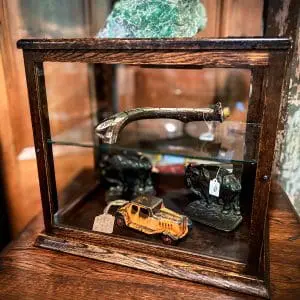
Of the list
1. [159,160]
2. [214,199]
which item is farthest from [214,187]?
[159,160]

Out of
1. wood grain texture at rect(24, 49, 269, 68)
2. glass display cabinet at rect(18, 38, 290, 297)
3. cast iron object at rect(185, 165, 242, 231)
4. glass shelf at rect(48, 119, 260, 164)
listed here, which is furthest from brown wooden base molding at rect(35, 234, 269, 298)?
wood grain texture at rect(24, 49, 269, 68)

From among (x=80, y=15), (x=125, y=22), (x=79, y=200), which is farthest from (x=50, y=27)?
(x=79, y=200)

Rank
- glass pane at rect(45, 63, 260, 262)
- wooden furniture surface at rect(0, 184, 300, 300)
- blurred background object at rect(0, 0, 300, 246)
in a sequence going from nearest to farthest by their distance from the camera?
wooden furniture surface at rect(0, 184, 300, 300) → glass pane at rect(45, 63, 260, 262) → blurred background object at rect(0, 0, 300, 246)

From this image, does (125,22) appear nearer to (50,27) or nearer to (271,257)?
(50,27)

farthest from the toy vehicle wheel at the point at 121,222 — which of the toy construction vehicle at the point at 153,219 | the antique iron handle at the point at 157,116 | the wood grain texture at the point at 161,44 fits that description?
the wood grain texture at the point at 161,44

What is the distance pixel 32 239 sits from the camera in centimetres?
86

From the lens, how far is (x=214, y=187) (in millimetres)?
813

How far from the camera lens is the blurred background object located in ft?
3.22

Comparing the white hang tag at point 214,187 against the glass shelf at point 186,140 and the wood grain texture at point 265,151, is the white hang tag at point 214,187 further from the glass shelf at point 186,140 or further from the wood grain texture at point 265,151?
the wood grain texture at point 265,151

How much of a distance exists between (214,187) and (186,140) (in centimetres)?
26

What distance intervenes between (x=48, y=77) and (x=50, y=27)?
163 millimetres

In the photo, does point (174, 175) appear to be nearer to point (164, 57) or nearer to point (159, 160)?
point (159, 160)

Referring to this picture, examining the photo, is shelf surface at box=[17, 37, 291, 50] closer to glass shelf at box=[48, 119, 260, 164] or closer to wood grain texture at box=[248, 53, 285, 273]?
wood grain texture at box=[248, 53, 285, 273]

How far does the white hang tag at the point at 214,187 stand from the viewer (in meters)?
0.80
